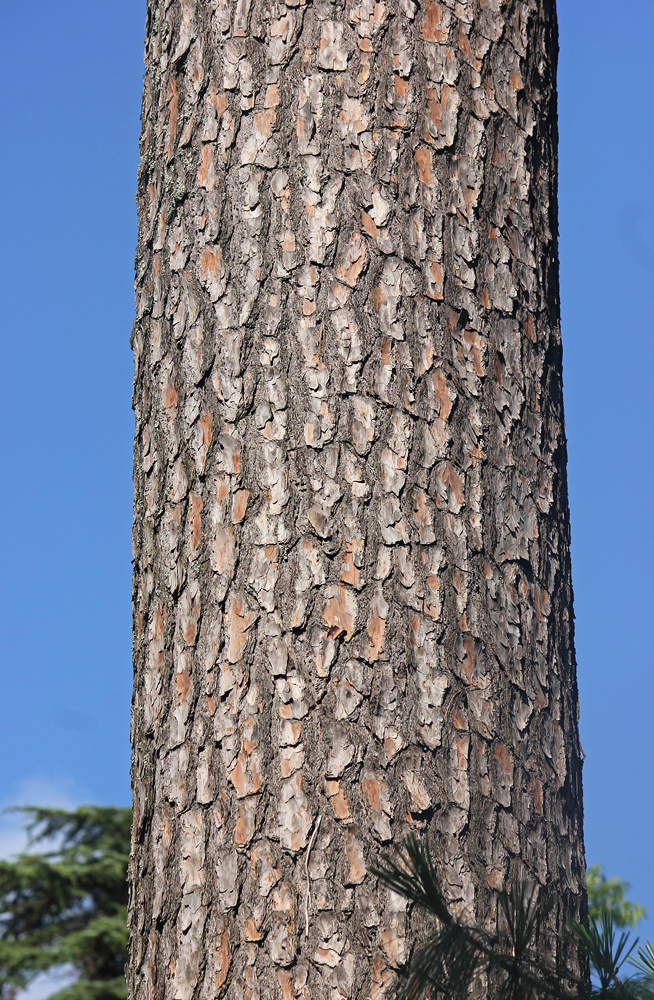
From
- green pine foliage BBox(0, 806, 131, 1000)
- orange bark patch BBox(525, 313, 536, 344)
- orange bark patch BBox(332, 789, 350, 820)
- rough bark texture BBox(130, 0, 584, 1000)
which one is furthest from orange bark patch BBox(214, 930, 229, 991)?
green pine foliage BBox(0, 806, 131, 1000)

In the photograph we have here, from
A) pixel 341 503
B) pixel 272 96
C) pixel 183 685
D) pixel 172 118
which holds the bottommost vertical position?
pixel 183 685

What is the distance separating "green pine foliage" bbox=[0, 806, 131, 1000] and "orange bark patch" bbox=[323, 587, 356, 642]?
5106 mm

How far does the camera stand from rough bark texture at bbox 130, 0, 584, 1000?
1.38 metres

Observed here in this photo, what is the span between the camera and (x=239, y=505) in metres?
1.52

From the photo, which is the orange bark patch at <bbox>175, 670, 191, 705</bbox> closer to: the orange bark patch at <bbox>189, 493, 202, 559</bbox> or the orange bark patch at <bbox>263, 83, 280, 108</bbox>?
the orange bark patch at <bbox>189, 493, 202, 559</bbox>

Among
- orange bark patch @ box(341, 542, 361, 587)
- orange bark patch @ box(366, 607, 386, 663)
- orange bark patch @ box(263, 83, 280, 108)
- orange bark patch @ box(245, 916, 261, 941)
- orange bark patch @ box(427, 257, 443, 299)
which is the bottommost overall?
orange bark patch @ box(245, 916, 261, 941)

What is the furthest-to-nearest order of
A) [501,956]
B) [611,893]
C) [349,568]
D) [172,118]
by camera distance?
[611,893] → [172,118] → [349,568] → [501,956]

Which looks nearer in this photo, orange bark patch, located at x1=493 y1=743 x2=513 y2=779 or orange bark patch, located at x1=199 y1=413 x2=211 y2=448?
orange bark patch, located at x1=493 y1=743 x2=513 y2=779

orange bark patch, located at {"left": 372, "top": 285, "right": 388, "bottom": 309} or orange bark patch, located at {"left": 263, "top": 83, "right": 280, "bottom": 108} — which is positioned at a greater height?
orange bark patch, located at {"left": 263, "top": 83, "right": 280, "bottom": 108}

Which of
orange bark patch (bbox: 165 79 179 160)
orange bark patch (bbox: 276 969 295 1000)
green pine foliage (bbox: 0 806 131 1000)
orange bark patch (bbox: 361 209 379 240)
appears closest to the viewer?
orange bark patch (bbox: 276 969 295 1000)

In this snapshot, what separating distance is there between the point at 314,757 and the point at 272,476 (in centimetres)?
48

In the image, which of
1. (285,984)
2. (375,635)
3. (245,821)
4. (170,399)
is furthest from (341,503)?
(285,984)

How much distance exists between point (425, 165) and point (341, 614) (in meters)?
0.85

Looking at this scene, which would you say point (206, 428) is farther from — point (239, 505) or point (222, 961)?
point (222, 961)
